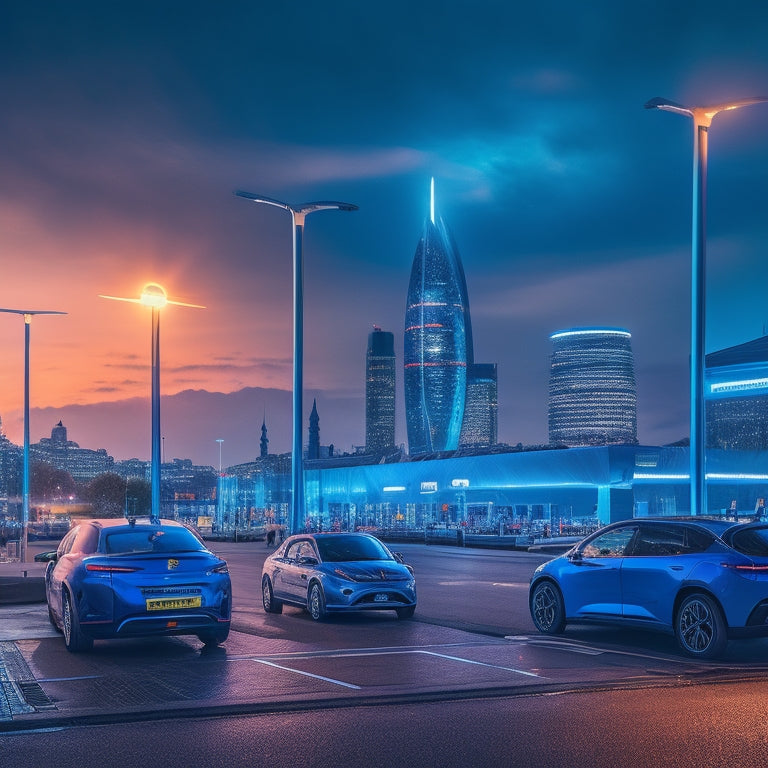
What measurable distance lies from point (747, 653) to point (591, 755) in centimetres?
626

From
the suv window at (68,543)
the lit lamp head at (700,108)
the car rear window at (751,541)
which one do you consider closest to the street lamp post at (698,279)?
the lit lamp head at (700,108)

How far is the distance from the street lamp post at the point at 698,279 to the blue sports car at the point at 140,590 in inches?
532

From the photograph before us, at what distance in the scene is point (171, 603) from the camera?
43.3 ft

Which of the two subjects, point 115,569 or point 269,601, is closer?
point 115,569

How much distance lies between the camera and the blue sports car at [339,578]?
669 inches

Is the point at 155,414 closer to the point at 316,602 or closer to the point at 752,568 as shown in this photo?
the point at 316,602

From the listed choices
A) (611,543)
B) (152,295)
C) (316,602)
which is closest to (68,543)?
(316,602)

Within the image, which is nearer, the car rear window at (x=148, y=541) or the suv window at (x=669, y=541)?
the suv window at (x=669, y=541)

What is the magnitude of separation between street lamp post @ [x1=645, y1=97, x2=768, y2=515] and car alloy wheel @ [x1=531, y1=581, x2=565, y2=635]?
32.1 ft

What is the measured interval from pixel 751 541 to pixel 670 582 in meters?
1.03

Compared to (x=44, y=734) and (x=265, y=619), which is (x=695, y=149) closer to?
(x=265, y=619)

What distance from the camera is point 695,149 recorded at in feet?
83.6

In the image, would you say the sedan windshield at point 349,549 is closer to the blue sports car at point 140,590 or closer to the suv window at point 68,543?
the blue sports car at point 140,590

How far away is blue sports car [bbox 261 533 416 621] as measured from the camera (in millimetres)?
17000
